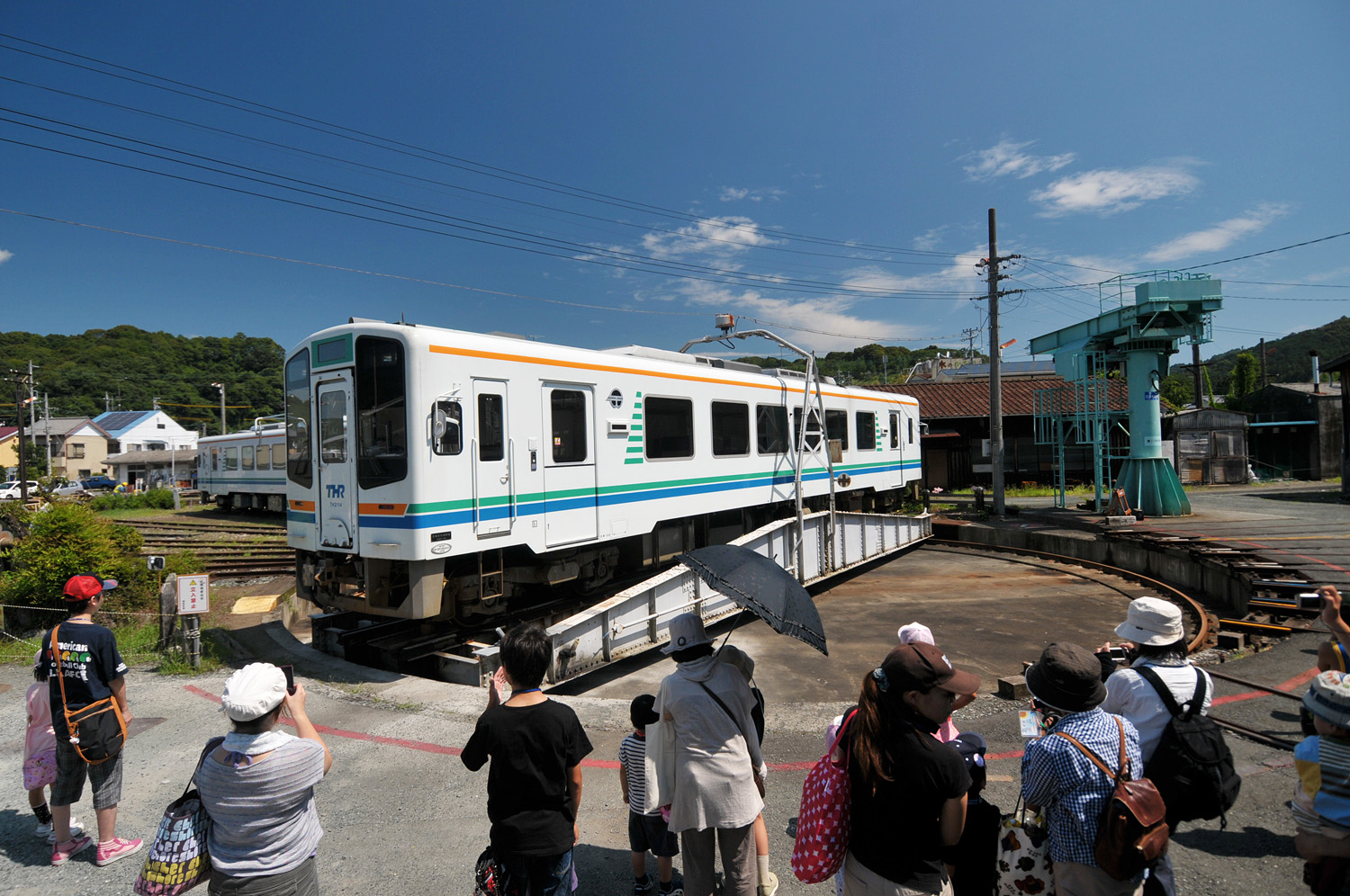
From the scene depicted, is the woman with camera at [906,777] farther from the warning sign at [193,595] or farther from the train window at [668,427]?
the train window at [668,427]

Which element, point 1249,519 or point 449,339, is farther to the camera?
point 1249,519

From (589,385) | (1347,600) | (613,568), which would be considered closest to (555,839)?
(589,385)

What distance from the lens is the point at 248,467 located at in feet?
83.1

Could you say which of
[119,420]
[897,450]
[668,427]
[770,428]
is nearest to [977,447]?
[897,450]

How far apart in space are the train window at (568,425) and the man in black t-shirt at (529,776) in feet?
18.8

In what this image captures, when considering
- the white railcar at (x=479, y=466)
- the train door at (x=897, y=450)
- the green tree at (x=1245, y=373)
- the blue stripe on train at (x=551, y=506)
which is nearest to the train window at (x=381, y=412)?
the white railcar at (x=479, y=466)

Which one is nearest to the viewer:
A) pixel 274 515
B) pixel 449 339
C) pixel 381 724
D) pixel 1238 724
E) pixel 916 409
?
pixel 1238 724

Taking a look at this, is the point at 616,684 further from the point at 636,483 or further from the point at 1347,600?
the point at 1347,600

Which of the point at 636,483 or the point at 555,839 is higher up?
the point at 636,483

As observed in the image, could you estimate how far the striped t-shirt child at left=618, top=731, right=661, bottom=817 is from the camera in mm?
3385

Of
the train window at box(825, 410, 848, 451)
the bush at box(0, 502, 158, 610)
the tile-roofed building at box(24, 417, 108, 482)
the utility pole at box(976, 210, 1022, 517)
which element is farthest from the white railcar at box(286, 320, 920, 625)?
the tile-roofed building at box(24, 417, 108, 482)

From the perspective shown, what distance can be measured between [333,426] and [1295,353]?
124793 mm

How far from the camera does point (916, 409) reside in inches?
742

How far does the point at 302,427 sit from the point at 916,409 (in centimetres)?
1528
